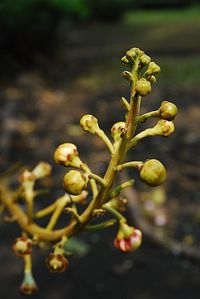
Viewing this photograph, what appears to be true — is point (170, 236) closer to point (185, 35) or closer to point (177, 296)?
point (177, 296)

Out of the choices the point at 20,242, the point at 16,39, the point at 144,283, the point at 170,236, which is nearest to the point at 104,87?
the point at 16,39

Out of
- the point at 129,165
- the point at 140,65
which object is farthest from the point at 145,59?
the point at 129,165

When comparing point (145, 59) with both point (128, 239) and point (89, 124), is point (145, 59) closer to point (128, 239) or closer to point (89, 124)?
point (89, 124)

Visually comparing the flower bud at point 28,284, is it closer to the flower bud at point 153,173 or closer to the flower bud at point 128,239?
the flower bud at point 128,239

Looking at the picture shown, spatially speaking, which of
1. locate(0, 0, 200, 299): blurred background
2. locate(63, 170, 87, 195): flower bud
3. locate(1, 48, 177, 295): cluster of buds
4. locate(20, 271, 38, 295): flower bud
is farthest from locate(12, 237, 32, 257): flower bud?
locate(0, 0, 200, 299): blurred background

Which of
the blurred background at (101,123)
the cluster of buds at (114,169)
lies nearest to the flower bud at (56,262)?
the cluster of buds at (114,169)

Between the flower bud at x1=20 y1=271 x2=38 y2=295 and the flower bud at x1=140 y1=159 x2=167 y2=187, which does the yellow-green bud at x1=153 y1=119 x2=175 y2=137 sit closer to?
the flower bud at x1=140 y1=159 x2=167 y2=187

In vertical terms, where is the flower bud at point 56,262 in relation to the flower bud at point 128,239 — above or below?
below
